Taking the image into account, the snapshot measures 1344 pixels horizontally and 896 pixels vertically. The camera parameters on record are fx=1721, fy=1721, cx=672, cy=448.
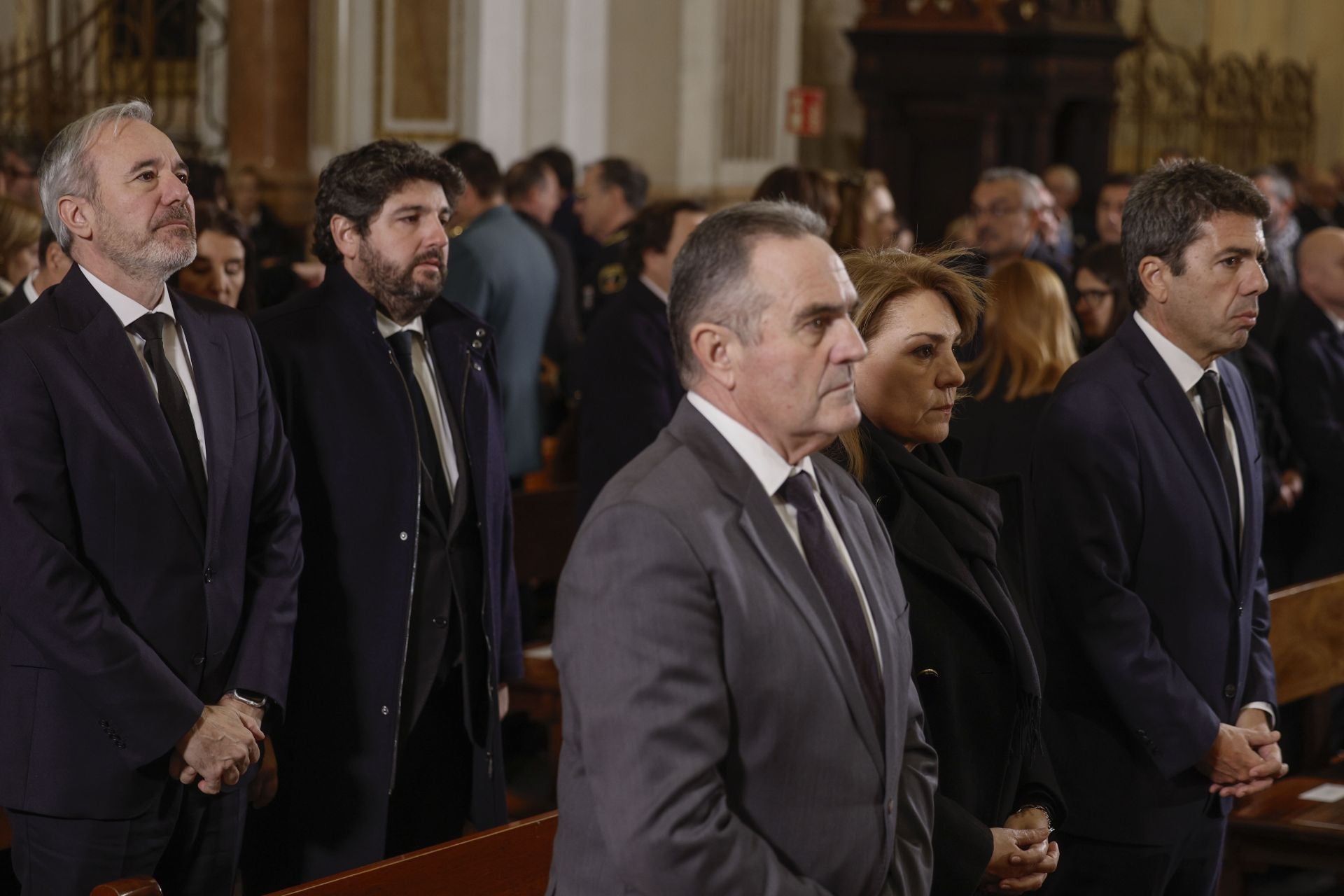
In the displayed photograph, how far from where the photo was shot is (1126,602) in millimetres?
2975

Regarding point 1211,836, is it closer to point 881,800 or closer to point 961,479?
point 961,479

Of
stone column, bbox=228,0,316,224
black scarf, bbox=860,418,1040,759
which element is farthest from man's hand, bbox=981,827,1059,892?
stone column, bbox=228,0,316,224

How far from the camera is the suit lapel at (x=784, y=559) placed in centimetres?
191

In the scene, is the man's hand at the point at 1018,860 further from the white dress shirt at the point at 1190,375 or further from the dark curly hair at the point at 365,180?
the dark curly hair at the point at 365,180

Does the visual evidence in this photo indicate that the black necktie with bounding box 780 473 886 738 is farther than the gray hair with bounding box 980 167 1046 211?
No

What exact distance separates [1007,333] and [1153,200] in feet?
4.21

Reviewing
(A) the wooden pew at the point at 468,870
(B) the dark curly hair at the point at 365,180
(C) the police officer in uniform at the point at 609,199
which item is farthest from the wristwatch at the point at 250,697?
(C) the police officer in uniform at the point at 609,199

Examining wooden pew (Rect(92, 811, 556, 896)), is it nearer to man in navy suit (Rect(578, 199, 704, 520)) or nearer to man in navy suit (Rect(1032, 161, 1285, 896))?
man in navy suit (Rect(1032, 161, 1285, 896))

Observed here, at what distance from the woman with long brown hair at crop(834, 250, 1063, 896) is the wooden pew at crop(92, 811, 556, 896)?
2.21 feet

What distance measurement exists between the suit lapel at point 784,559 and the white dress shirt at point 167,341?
4.08 feet

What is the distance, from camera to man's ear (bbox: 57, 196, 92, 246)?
2.88 metres

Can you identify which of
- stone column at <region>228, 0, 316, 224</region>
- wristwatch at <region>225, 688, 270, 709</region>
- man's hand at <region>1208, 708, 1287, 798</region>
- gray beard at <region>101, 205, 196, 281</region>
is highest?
stone column at <region>228, 0, 316, 224</region>

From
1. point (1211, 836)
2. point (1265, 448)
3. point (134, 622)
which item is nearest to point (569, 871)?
point (134, 622)

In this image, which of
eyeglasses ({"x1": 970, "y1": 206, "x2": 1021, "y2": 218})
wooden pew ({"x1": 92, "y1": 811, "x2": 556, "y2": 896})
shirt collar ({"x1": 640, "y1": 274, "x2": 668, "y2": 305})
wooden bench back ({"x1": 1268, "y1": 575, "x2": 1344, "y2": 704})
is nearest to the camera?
wooden pew ({"x1": 92, "y1": 811, "x2": 556, "y2": 896})
